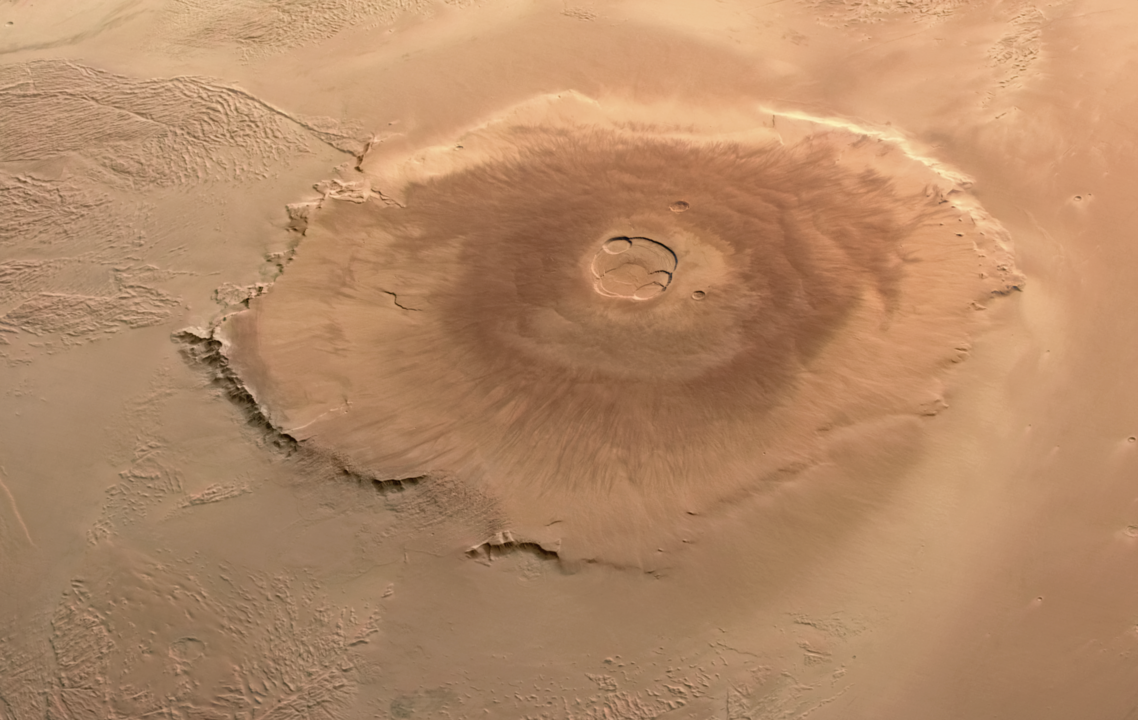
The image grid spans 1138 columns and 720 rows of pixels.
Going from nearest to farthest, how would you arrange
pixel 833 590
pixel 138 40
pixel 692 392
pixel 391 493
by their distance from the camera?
pixel 833 590, pixel 391 493, pixel 692 392, pixel 138 40

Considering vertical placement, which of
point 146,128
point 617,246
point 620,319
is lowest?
point 620,319

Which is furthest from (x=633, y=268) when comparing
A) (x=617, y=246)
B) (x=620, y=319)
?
(x=620, y=319)

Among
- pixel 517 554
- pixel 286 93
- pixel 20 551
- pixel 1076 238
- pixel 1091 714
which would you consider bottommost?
pixel 20 551

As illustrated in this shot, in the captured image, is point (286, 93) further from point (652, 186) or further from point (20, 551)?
point (20, 551)

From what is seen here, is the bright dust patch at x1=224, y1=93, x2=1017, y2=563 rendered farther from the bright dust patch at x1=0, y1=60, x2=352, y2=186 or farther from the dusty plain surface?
the bright dust patch at x1=0, y1=60, x2=352, y2=186

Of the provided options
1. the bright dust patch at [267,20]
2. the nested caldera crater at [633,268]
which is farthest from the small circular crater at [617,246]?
the bright dust patch at [267,20]

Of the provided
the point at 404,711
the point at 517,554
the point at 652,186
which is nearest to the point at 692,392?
the point at 517,554

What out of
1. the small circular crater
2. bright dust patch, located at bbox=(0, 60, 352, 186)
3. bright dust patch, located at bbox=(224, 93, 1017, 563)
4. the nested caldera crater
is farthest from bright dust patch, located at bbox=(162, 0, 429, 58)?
the nested caldera crater

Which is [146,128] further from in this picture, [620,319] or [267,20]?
[620,319]
